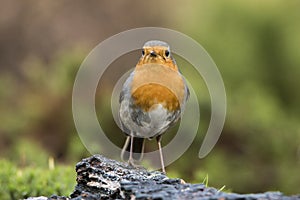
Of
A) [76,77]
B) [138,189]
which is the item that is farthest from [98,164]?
[76,77]

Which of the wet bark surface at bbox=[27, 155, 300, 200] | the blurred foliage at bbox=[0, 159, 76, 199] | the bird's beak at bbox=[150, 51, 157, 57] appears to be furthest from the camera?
the blurred foliage at bbox=[0, 159, 76, 199]

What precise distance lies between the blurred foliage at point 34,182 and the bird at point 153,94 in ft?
1.75

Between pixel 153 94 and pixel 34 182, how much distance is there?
1.05m

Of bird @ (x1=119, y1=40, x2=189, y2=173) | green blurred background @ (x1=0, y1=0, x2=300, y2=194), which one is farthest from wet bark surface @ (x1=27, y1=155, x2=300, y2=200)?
green blurred background @ (x1=0, y1=0, x2=300, y2=194)

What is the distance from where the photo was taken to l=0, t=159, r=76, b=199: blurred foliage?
174 inches

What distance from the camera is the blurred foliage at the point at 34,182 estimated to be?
4.41 meters

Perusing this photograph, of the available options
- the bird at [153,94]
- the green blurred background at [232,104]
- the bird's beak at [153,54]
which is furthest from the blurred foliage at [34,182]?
the bird's beak at [153,54]

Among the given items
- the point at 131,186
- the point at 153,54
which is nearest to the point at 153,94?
the point at 153,54

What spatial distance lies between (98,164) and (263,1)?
5644mm

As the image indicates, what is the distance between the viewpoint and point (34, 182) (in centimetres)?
452

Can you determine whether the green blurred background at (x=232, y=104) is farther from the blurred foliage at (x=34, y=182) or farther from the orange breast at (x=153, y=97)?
the orange breast at (x=153, y=97)

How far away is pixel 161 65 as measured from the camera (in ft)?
14.4

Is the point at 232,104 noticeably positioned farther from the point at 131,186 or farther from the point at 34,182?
the point at 131,186

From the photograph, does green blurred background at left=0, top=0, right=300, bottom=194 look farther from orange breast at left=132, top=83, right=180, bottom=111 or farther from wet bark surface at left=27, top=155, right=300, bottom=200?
wet bark surface at left=27, top=155, right=300, bottom=200
